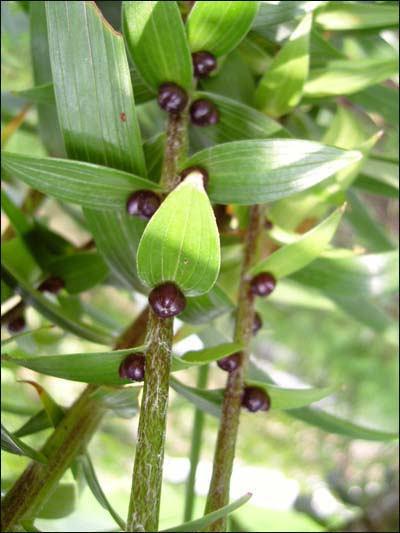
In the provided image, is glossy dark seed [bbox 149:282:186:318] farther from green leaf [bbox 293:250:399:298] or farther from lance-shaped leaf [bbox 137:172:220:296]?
green leaf [bbox 293:250:399:298]

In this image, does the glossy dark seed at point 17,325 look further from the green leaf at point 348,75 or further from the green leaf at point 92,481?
the green leaf at point 348,75

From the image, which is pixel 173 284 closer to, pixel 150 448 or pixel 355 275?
pixel 150 448

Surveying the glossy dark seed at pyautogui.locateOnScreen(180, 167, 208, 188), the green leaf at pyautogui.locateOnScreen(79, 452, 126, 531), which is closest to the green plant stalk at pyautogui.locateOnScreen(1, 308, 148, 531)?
the green leaf at pyautogui.locateOnScreen(79, 452, 126, 531)

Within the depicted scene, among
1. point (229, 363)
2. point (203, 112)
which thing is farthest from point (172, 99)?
point (229, 363)

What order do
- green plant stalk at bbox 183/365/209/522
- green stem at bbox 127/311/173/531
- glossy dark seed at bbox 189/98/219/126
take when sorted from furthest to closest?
green plant stalk at bbox 183/365/209/522, glossy dark seed at bbox 189/98/219/126, green stem at bbox 127/311/173/531

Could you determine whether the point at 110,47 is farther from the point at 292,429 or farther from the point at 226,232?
the point at 292,429
